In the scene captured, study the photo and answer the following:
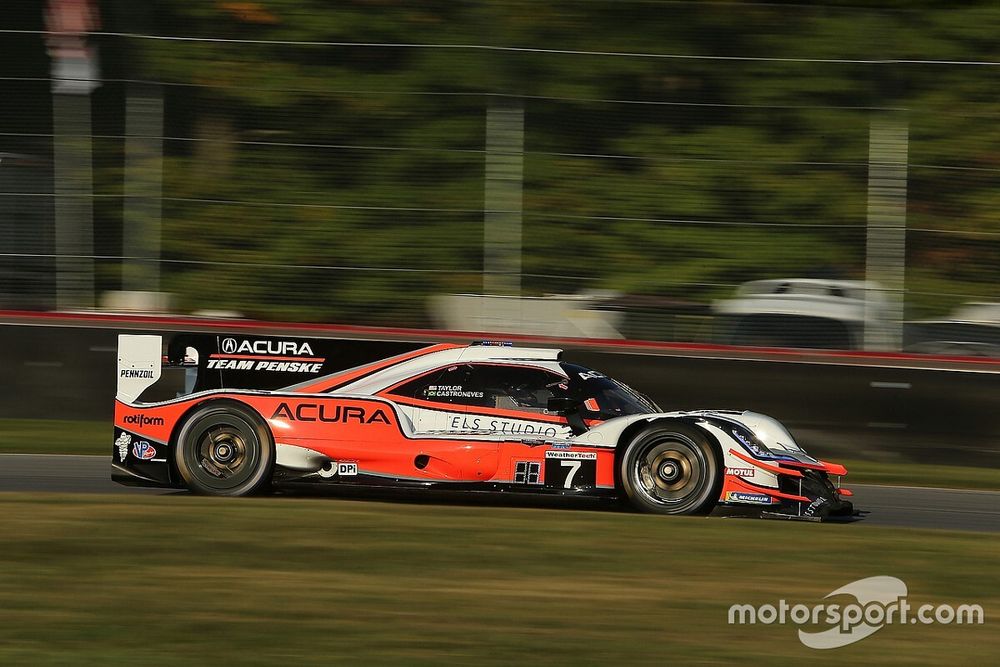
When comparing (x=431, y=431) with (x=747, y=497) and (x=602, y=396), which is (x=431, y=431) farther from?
(x=747, y=497)

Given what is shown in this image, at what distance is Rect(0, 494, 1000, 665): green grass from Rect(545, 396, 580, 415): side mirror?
603 mm

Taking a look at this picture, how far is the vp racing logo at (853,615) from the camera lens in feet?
18.2

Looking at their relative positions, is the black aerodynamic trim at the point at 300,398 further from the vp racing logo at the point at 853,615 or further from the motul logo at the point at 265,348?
the vp racing logo at the point at 853,615

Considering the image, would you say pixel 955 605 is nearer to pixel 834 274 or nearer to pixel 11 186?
pixel 834 274

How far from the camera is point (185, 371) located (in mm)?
8680

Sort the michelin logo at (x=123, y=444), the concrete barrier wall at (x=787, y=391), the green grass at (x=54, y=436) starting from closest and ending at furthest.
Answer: the michelin logo at (x=123, y=444), the concrete barrier wall at (x=787, y=391), the green grass at (x=54, y=436)

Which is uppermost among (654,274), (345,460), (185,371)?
(654,274)

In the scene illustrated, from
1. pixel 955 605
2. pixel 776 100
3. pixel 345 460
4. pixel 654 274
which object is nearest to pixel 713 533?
pixel 955 605

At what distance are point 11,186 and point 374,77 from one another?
132 inches

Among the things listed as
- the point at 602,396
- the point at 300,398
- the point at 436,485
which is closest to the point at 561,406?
the point at 602,396

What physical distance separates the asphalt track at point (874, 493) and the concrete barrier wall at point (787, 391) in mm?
701

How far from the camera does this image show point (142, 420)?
8.62 metres

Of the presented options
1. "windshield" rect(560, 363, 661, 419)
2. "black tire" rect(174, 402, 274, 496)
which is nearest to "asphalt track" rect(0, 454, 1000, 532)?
"black tire" rect(174, 402, 274, 496)

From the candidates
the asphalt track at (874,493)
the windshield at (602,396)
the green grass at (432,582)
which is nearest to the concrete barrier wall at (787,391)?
the asphalt track at (874,493)
